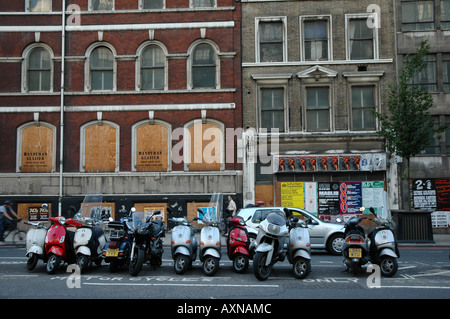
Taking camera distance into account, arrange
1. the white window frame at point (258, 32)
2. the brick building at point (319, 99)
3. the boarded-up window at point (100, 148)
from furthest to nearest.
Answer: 1. the white window frame at point (258, 32)
2. the boarded-up window at point (100, 148)
3. the brick building at point (319, 99)

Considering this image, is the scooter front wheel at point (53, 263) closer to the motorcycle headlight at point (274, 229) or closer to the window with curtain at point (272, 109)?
the motorcycle headlight at point (274, 229)

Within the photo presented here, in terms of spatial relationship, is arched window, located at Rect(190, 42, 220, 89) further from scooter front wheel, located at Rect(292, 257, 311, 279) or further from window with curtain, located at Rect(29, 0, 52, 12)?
scooter front wheel, located at Rect(292, 257, 311, 279)

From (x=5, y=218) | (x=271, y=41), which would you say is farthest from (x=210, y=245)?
(x=271, y=41)

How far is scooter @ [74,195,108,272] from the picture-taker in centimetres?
1023

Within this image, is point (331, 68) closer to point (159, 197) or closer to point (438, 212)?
point (438, 212)

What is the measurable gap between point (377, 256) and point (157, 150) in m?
15.1

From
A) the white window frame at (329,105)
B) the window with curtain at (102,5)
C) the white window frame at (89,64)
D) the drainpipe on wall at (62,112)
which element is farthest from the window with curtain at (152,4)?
the white window frame at (329,105)

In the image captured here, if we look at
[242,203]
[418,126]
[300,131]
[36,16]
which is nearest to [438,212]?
[418,126]

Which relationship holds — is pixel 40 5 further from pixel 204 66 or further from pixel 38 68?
pixel 204 66

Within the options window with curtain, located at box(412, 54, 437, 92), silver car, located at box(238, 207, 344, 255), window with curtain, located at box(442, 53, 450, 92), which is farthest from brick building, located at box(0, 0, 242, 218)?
window with curtain, located at box(442, 53, 450, 92)

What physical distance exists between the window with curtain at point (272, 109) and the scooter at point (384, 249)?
13.6 meters

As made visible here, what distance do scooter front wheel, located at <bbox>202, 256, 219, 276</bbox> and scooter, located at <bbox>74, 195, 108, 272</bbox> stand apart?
2.56m

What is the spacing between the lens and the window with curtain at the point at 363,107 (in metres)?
23.4

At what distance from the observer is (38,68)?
24031mm
